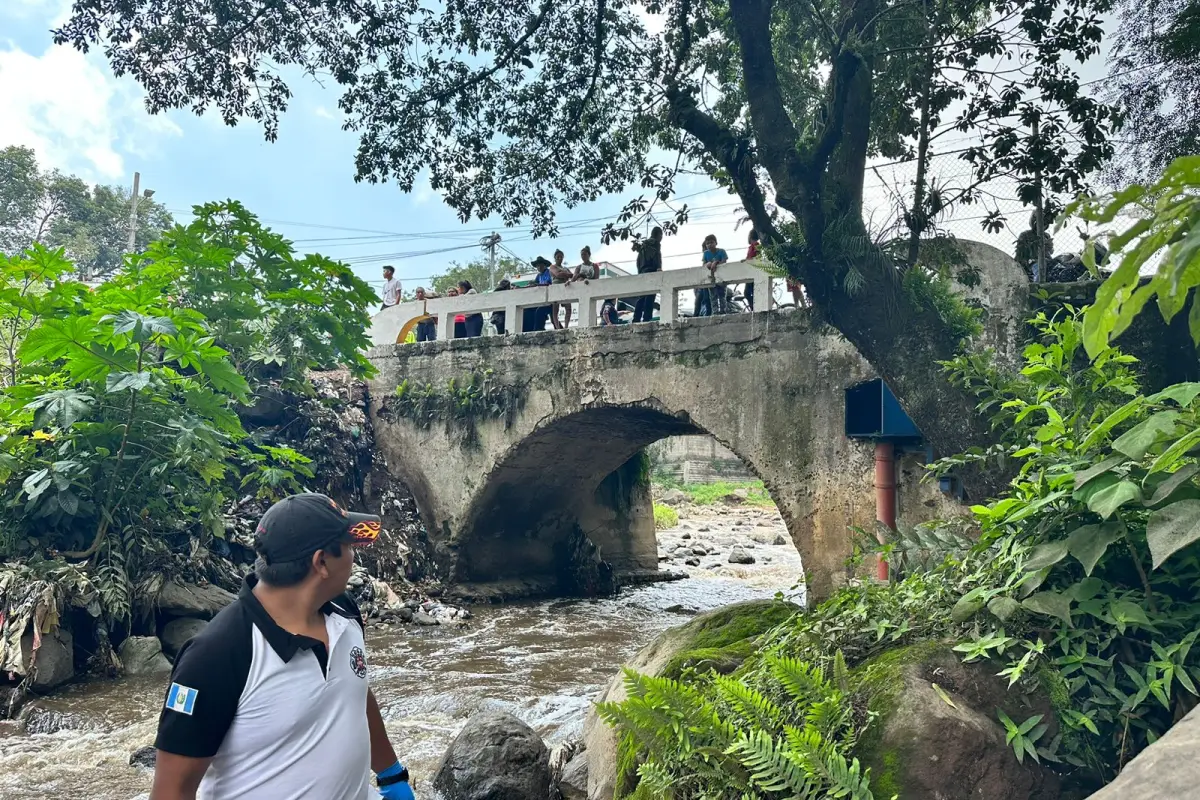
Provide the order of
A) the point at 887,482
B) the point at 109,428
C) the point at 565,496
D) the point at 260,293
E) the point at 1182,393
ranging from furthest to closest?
the point at 565,496 < the point at 260,293 < the point at 887,482 < the point at 109,428 < the point at 1182,393

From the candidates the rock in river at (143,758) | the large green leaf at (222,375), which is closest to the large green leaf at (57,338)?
the large green leaf at (222,375)

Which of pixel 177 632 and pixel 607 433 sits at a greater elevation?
pixel 607 433

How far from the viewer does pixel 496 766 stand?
3.79 m

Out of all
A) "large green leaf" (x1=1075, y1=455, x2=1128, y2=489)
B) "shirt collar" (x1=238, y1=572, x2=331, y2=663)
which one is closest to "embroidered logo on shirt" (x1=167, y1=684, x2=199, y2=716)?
"shirt collar" (x1=238, y1=572, x2=331, y2=663)

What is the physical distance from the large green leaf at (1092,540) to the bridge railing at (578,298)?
5140mm

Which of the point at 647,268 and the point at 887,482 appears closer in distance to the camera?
the point at 887,482

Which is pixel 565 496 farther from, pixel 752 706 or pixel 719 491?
pixel 719 491

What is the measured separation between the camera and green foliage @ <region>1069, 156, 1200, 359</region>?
4.86 ft

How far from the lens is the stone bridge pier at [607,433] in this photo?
7.62 m

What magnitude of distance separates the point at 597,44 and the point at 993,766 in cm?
635

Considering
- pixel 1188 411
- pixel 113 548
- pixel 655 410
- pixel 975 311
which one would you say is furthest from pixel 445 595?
pixel 1188 411

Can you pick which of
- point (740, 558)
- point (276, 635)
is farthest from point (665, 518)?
point (276, 635)

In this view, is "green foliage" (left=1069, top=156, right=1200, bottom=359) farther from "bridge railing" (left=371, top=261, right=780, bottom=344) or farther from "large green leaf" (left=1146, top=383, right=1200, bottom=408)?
"bridge railing" (left=371, top=261, right=780, bottom=344)

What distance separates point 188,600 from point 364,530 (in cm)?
542
